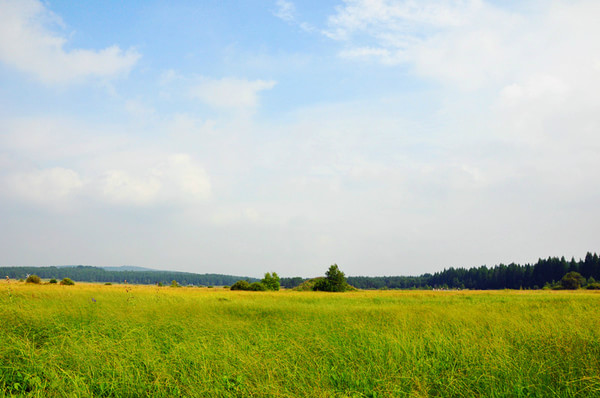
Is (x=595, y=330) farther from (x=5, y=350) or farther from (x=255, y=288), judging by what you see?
(x=255, y=288)

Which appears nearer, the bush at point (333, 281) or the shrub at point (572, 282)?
the bush at point (333, 281)

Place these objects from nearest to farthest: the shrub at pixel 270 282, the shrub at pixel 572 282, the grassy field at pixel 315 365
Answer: the grassy field at pixel 315 365 → the shrub at pixel 270 282 → the shrub at pixel 572 282

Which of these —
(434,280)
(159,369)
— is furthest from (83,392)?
(434,280)

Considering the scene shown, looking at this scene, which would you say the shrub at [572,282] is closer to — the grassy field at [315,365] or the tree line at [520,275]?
the tree line at [520,275]

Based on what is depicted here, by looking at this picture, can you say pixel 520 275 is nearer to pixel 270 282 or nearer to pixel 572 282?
pixel 572 282

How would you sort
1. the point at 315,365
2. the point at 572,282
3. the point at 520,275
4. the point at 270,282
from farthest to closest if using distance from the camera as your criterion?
the point at 520,275 < the point at 572,282 < the point at 270,282 < the point at 315,365

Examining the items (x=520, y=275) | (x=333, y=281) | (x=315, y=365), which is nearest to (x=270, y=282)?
(x=333, y=281)

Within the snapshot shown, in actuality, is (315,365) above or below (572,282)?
above

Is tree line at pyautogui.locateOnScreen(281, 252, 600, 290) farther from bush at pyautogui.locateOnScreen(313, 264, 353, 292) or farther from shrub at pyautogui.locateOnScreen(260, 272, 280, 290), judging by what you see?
shrub at pyautogui.locateOnScreen(260, 272, 280, 290)

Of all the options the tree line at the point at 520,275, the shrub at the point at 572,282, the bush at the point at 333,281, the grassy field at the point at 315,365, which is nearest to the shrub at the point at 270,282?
the bush at the point at 333,281

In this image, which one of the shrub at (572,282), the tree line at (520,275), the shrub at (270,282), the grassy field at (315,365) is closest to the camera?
the grassy field at (315,365)

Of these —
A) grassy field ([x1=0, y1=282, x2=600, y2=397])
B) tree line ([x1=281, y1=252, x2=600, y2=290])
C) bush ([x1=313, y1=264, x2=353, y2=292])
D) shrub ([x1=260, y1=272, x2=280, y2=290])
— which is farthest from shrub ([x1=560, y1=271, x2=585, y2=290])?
grassy field ([x1=0, y1=282, x2=600, y2=397])

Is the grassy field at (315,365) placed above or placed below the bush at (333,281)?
above

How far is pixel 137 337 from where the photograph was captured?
708cm
